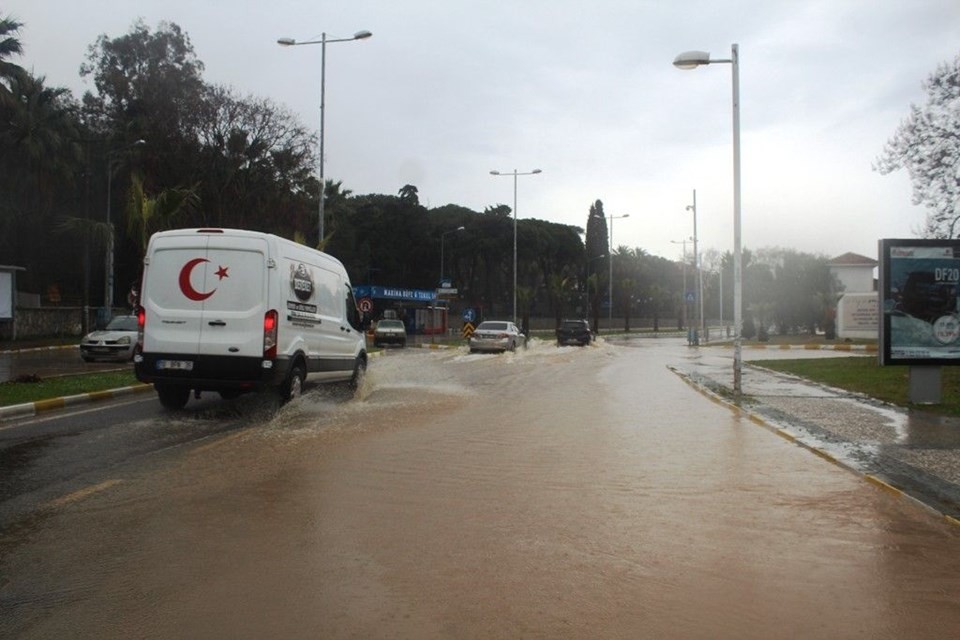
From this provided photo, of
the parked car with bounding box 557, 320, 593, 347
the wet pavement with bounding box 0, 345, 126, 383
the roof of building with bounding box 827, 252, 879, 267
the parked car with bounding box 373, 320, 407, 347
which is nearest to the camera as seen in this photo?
the wet pavement with bounding box 0, 345, 126, 383

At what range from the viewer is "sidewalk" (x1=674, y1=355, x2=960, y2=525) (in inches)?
319

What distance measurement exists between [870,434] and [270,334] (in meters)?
8.27

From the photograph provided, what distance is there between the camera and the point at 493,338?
122ft

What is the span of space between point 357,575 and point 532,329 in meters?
80.3

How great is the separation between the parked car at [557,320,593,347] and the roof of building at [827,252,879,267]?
66.6 metres

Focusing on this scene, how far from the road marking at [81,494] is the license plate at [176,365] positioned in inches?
179

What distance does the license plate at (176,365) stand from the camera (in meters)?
12.1

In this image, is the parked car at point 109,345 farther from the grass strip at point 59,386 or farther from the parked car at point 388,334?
the parked car at point 388,334

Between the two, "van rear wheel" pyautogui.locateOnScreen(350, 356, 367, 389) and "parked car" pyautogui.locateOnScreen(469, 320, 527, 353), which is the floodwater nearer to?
"van rear wheel" pyautogui.locateOnScreen(350, 356, 367, 389)

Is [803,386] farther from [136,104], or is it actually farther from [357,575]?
[136,104]

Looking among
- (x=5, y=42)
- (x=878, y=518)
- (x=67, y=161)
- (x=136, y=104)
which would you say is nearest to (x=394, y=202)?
(x=136, y=104)

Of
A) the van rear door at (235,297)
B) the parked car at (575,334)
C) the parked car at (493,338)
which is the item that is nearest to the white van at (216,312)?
the van rear door at (235,297)

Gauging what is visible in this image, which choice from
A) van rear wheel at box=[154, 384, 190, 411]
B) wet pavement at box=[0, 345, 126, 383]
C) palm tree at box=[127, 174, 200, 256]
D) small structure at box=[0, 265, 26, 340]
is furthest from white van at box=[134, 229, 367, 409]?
small structure at box=[0, 265, 26, 340]

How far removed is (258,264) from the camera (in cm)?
1207
